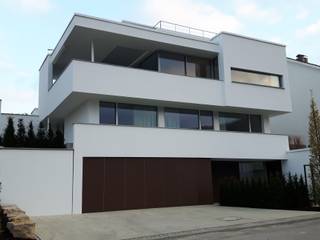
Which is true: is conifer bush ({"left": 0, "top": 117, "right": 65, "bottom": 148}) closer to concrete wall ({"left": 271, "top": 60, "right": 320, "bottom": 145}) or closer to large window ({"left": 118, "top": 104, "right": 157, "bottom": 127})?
large window ({"left": 118, "top": 104, "right": 157, "bottom": 127})

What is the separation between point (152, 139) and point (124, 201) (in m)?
3.28

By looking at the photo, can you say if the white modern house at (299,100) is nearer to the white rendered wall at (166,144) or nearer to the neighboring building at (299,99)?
the neighboring building at (299,99)

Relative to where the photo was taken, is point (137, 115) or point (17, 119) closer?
point (137, 115)

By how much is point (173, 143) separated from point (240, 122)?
5.82 m

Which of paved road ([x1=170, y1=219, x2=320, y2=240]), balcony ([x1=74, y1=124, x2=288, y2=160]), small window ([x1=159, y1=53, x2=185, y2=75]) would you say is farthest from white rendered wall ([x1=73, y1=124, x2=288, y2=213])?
paved road ([x1=170, y1=219, x2=320, y2=240])

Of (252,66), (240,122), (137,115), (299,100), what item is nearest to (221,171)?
(240,122)

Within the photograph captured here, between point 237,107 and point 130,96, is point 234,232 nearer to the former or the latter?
point 130,96

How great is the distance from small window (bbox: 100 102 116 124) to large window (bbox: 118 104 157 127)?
0.99 ft

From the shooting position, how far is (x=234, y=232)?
40.6 feet

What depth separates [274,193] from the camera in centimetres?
1848

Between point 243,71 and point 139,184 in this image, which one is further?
point 243,71

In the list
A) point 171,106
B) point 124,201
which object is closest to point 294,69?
point 171,106

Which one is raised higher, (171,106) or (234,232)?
(171,106)

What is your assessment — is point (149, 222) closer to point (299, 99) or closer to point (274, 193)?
point (274, 193)
